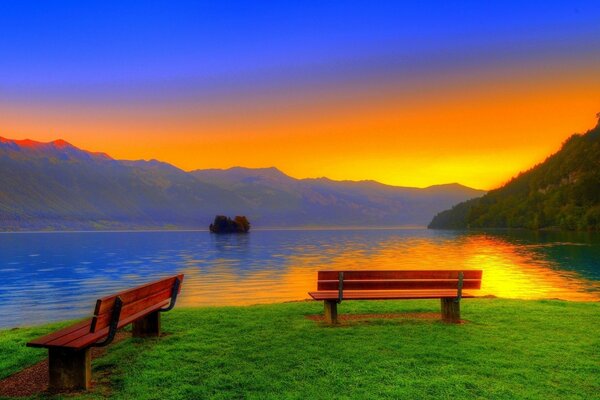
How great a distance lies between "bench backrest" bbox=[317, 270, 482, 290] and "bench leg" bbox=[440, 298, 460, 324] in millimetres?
374

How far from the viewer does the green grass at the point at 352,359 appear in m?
8.63

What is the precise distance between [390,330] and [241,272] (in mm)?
33211

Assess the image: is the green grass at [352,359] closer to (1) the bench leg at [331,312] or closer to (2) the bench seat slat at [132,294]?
(1) the bench leg at [331,312]

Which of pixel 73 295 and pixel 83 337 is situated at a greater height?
pixel 83 337

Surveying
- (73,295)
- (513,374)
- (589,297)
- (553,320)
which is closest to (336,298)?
(513,374)

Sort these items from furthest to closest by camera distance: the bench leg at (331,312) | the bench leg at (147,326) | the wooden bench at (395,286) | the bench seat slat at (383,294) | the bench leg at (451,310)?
the bench leg at (451,310)
the bench leg at (331,312)
the wooden bench at (395,286)
the bench seat slat at (383,294)
the bench leg at (147,326)

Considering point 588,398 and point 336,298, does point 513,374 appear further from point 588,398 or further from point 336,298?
point 336,298

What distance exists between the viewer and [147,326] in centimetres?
1263

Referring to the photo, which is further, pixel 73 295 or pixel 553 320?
pixel 73 295

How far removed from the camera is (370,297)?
13.4 meters

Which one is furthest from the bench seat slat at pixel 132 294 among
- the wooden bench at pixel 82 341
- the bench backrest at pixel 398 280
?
the bench backrest at pixel 398 280

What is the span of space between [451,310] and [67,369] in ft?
→ 31.5

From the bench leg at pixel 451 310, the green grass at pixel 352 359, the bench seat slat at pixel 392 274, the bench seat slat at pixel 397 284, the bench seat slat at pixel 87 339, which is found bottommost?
the green grass at pixel 352 359

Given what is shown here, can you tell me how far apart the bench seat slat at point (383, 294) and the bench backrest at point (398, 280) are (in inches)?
4.8
